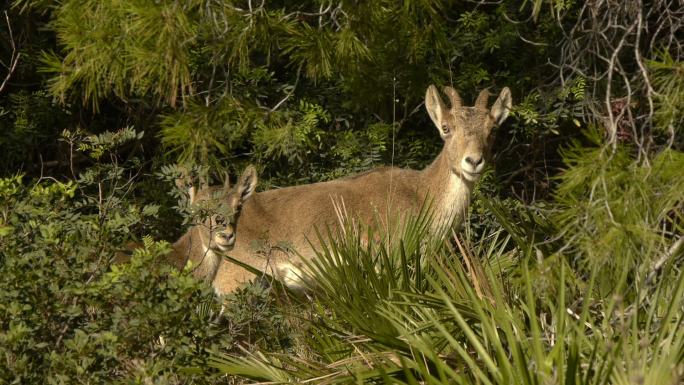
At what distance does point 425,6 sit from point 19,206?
2557 mm

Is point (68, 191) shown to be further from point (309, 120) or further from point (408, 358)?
point (309, 120)

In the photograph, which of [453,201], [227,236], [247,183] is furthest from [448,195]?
[227,236]

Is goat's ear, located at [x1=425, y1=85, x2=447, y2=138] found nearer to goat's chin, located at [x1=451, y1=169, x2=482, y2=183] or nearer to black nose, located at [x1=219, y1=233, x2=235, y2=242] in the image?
goat's chin, located at [x1=451, y1=169, x2=482, y2=183]

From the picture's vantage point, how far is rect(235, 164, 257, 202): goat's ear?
34.3 feet

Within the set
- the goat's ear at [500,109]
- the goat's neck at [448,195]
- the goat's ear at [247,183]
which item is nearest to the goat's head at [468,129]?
the goat's ear at [500,109]

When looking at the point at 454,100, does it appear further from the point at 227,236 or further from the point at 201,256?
the point at 201,256

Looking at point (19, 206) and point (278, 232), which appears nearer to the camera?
point (19, 206)

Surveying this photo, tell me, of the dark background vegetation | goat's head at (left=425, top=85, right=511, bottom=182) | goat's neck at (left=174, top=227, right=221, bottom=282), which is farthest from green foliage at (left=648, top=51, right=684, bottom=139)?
goat's neck at (left=174, top=227, right=221, bottom=282)

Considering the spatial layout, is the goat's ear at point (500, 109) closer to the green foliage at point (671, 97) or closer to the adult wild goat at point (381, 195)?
the adult wild goat at point (381, 195)

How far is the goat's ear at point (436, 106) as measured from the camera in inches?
421

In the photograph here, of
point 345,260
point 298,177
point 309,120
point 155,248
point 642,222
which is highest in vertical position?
point 642,222

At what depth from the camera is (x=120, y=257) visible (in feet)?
34.1

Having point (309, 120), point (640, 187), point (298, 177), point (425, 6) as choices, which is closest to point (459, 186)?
point (309, 120)

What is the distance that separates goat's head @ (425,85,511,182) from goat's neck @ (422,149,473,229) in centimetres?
11
